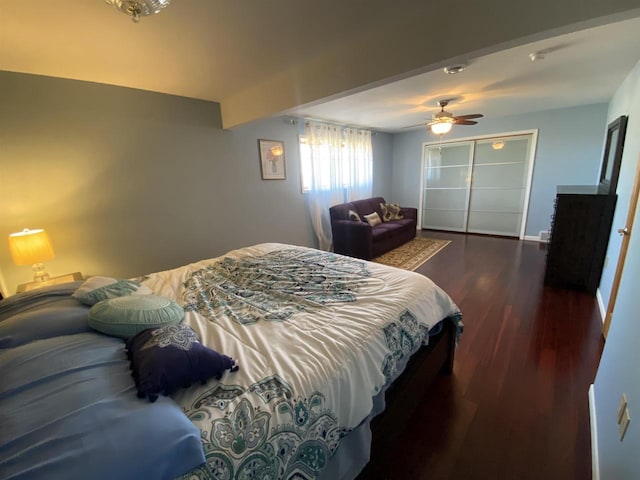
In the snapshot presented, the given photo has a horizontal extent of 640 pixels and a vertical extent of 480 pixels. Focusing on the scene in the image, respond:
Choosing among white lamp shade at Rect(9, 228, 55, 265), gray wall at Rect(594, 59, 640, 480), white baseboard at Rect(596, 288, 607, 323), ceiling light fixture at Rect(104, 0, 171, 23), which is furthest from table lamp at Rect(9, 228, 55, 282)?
white baseboard at Rect(596, 288, 607, 323)

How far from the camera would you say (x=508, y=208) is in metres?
5.34

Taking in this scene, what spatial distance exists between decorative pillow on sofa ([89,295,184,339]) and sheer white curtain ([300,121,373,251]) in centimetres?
335

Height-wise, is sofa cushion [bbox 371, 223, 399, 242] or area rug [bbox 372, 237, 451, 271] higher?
sofa cushion [bbox 371, 223, 399, 242]

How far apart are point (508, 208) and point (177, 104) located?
5.98 meters

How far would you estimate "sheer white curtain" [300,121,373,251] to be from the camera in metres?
4.37

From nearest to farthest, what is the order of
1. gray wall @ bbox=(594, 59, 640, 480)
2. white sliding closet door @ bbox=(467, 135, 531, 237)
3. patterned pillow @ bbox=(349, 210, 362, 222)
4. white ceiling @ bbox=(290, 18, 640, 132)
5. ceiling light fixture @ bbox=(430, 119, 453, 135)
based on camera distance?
gray wall @ bbox=(594, 59, 640, 480) < white ceiling @ bbox=(290, 18, 640, 132) < ceiling light fixture @ bbox=(430, 119, 453, 135) < patterned pillow @ bbox=(349, 210, 362, 222) < white sliding closet door @ bbox=(467, 135, 531, 237)

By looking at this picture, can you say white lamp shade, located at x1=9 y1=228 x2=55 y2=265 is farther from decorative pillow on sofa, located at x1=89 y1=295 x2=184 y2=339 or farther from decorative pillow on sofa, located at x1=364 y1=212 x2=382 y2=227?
decorative pillow on sofa, located at x1=364 y1=212 x2=382 y2=227

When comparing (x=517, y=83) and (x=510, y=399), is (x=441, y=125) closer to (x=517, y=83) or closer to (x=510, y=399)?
(x=517, y=83)

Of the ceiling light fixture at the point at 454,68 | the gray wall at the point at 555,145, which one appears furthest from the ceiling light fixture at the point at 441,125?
the gray wall at the point at 555,145

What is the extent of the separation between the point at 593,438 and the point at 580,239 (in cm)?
240

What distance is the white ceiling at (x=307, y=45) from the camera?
4.47 feet

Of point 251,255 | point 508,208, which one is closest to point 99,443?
point 251,255

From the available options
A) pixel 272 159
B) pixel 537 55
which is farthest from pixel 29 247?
pixel 537 55

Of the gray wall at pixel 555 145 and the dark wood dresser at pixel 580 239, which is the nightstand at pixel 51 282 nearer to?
the dark wood dresser at pixel 580 239
